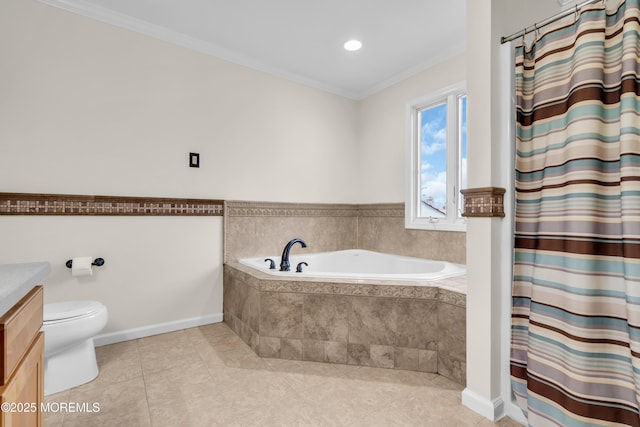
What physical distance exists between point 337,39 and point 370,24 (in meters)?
0.32

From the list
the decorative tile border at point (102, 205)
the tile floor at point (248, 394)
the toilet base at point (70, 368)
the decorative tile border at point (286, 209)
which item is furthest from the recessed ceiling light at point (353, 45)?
the toilet base at point (70, 368)

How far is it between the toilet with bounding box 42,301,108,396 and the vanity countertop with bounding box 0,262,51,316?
1.02 m

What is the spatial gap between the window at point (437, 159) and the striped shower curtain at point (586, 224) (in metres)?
1.43

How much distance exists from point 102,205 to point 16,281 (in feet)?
6.03

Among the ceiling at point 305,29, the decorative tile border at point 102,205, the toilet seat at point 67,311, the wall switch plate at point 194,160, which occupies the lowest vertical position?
the toilet seat at point 67,311

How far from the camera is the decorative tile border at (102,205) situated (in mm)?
2055

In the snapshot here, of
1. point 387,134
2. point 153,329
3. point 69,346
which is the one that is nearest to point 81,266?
point 69,346

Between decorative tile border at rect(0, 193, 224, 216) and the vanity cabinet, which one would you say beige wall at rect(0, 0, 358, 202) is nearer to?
decorative tile border at rect(0, 193, 224, 216)

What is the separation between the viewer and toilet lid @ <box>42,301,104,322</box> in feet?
5.62

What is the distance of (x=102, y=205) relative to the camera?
233 centimetres

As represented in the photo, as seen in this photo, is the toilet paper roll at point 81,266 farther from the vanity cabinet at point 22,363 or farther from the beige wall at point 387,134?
the beige wall at point 387,134

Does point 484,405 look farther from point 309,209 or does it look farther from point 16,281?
point 309,209

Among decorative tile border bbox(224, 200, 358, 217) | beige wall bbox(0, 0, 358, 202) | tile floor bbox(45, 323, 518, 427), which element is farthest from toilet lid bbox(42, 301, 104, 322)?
decorative tile border bbox(224, 200, 358, 217)

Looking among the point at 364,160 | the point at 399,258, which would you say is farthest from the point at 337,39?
the point at 399,258
